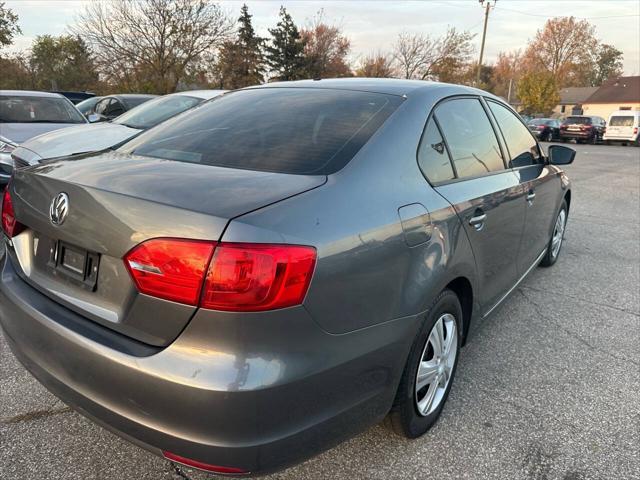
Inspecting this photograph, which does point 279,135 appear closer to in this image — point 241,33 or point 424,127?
point 424,127

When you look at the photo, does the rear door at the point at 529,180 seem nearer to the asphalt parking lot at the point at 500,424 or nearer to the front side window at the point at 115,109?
the asphalt parking lot at the point at 500,424

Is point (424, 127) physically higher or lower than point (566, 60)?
lower

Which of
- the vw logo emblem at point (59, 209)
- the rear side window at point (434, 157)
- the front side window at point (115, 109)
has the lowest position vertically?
the vw logo emblem at point (59, 209)

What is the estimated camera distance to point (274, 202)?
153 cm

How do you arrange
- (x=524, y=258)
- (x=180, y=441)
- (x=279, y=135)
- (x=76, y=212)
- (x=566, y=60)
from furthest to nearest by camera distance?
(x=566, y=60) < (x=524, y=258) < (x=279, y=135) < (x=76, y=212) < (x=180, y=441)

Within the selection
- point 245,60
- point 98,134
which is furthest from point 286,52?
point 98,134

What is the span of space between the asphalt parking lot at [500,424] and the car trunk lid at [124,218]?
2.49ft

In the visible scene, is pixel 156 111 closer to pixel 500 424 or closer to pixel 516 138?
pixel 516 138

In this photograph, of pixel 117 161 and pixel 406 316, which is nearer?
pixel 406 316

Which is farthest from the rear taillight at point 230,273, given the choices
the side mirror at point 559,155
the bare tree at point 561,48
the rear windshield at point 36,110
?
the bare tree at point 561,48

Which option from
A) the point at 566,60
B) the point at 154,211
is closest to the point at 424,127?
the point at 154,211

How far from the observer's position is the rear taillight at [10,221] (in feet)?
6.76

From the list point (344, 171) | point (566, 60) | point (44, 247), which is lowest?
point (44, 247)

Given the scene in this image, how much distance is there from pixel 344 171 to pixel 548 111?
52.0m
